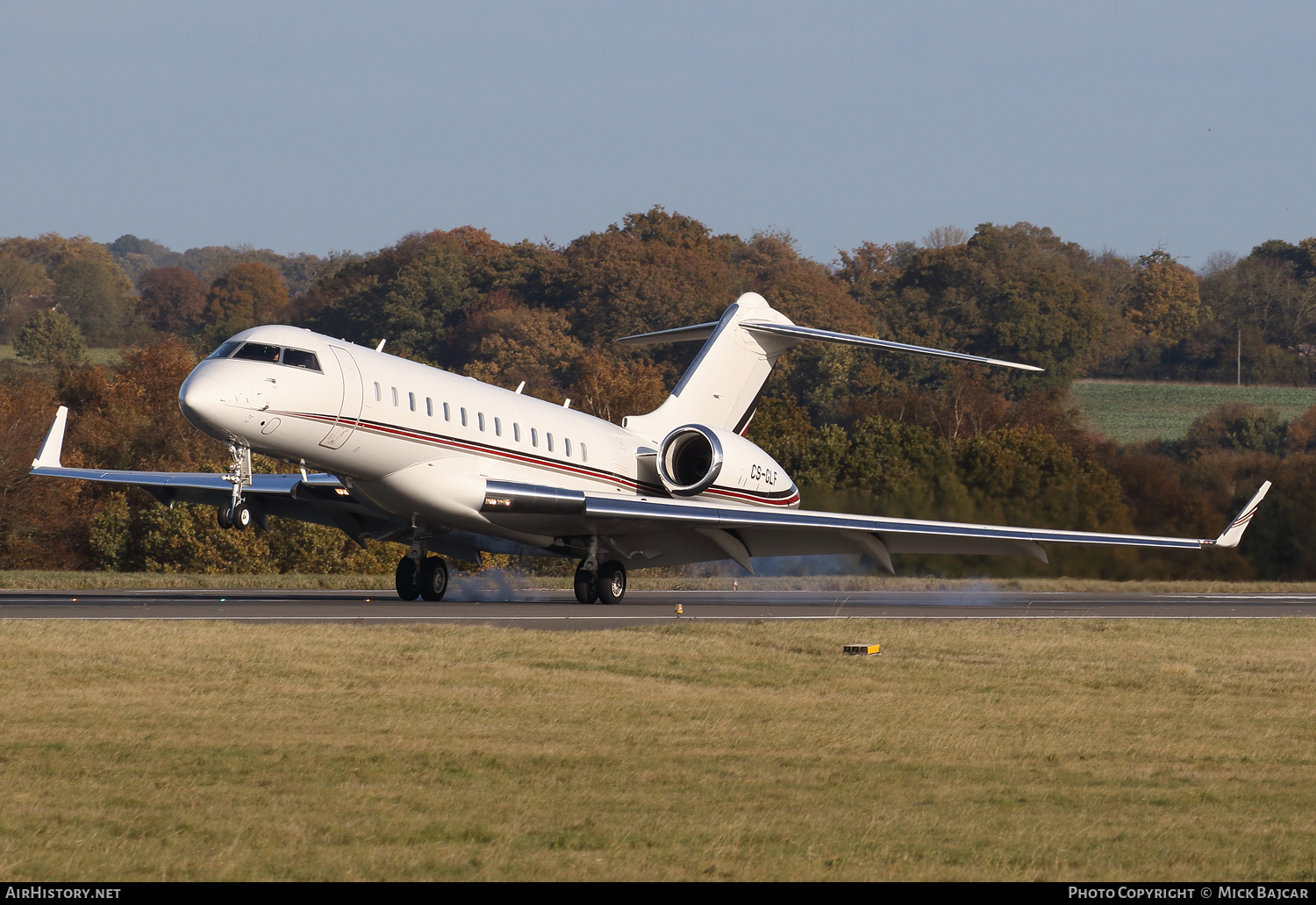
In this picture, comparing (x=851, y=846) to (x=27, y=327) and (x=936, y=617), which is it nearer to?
(x=936, y=617)

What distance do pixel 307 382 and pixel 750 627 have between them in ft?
24.9

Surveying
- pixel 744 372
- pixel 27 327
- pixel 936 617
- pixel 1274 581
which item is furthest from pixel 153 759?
pixel 27 327

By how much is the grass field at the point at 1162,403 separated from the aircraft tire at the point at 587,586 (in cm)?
6463

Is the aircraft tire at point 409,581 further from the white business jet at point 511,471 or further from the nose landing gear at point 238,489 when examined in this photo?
the nose landing gear at point 238,489

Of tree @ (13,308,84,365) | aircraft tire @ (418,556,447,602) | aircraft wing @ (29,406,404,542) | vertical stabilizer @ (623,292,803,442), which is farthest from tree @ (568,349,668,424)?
tree @ (13,308,84,365)

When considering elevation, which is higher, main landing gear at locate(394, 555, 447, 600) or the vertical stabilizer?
the vertical stabilizer

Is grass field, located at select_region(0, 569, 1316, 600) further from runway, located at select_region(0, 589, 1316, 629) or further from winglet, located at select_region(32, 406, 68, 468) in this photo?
winglet, located at select_region(32, 406, 68, 468)

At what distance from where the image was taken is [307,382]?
2208 cm

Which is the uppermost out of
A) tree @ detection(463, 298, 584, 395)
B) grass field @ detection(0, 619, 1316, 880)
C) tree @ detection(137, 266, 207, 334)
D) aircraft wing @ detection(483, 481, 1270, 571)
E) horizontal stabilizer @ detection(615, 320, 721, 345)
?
tree @ detection(137, 266, 207, 334)

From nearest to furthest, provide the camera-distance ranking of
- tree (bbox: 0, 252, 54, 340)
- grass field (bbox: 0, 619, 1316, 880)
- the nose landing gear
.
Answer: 1. grass field (bbox: 0, 619, 1316, 880)
2. the nose landing gear
3. tree (bbox: 0, 252, 54, 340)

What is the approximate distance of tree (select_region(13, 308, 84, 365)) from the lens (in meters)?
99.8

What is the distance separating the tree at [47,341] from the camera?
99812mm

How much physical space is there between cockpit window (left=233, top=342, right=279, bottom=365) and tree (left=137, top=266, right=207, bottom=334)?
112737mm

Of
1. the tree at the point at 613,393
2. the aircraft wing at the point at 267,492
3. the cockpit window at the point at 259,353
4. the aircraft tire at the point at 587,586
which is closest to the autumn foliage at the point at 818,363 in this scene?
the tree at the point at 613,393
